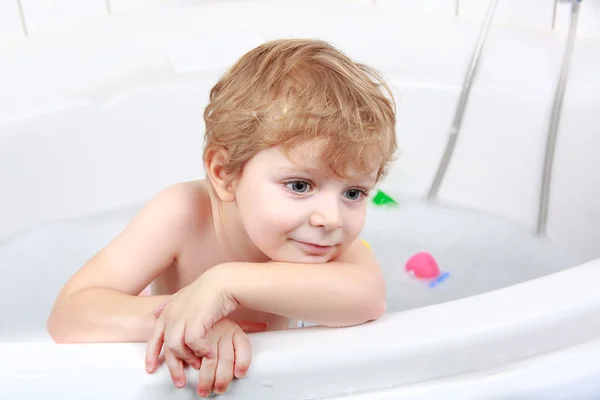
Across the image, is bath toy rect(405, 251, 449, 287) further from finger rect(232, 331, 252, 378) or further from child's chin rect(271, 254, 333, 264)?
finger rect(232, 331, 252, 378)

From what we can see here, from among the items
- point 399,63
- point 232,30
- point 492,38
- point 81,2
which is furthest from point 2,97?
point 492,38

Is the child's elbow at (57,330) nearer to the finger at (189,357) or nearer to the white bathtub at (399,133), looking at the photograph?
the finger at (189,357)

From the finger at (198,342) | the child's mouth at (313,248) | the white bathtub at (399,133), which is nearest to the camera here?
the finger at (198,342)

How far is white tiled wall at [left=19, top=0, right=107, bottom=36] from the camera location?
1494 millimetres

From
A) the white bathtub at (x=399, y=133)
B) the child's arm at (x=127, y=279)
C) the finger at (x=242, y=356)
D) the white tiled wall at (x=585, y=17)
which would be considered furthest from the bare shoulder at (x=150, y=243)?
the white tiled wall at (x=585, y=17)

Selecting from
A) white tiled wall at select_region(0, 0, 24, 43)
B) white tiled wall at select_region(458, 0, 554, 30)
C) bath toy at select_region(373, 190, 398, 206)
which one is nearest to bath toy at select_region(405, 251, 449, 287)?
bath toy at select_region(373, 190, 398, 206)

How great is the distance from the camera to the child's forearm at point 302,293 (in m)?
0.82

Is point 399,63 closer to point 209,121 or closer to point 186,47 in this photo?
point 186,47

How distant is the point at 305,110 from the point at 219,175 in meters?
0.16

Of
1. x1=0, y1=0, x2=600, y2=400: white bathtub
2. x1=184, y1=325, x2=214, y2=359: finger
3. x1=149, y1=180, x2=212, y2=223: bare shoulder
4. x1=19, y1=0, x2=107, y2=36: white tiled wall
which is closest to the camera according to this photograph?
x1=184, y1=325, x2=214, y2=359: finger

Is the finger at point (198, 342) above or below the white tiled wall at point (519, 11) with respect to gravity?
below

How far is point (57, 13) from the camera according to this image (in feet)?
4.99

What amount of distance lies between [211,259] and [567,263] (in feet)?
2.09

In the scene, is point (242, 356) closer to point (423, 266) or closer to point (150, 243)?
point (150, 243)
